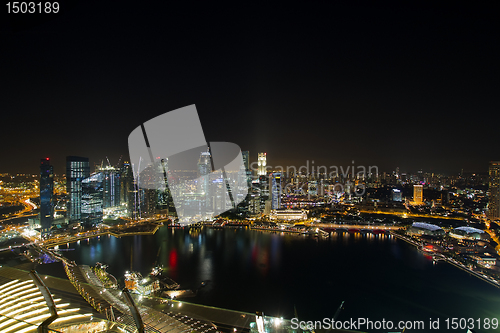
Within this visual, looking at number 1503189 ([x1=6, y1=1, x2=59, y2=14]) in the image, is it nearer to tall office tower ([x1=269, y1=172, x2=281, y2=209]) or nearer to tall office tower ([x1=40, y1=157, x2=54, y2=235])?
tall office tower ([x1=40, y1=157, x2=54, y2=235])

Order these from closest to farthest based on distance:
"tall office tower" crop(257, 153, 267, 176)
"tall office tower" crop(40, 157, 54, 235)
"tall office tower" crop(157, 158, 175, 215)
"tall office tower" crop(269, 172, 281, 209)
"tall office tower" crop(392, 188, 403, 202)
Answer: "tall office tower" crop(40, 157, 54, 235) → "tall office tower" crop(157, 158, 175, 215) → "tall office tower" crop(269, 172, 281, 209) → "tall office tower" crop(392, 188, 403, 202) → "tall office tower" crop(257, 153, 267, 176)

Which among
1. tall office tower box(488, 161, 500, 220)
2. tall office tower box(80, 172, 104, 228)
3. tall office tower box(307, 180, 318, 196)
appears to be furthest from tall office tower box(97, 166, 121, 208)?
tall office tower box(488, 161, 500, 220)

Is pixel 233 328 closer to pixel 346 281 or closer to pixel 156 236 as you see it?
pixel 346 281

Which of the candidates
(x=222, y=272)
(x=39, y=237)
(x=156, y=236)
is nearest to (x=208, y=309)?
(x=222, y=272)

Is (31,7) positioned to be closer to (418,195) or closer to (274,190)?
(274,190)

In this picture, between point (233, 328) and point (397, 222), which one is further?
point (397, 222)

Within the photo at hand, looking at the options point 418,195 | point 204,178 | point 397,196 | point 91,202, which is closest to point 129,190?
point 91,202
